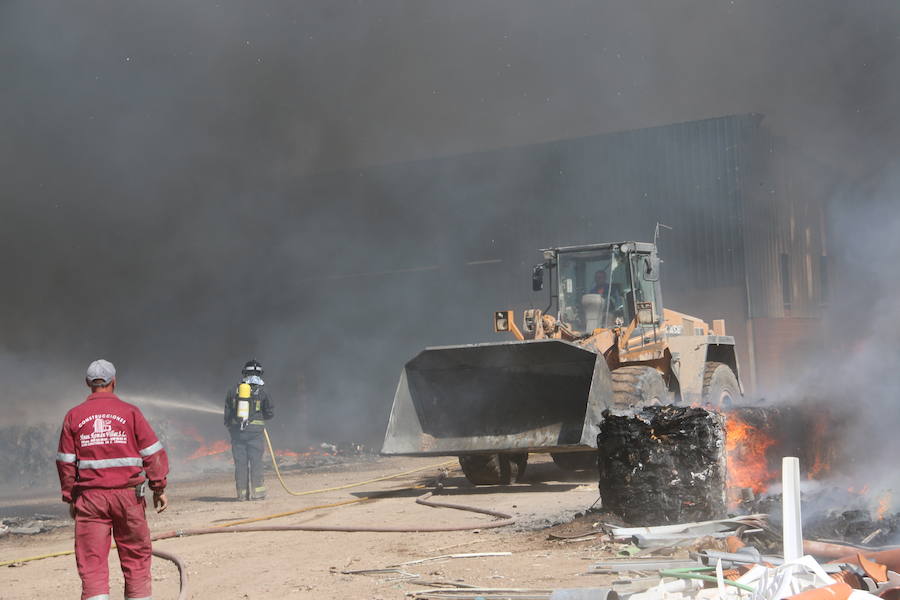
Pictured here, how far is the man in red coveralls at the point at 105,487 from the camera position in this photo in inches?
189

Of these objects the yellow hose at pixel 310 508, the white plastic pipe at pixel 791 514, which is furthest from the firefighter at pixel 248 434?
the white plastic pipe at pixel 791 514

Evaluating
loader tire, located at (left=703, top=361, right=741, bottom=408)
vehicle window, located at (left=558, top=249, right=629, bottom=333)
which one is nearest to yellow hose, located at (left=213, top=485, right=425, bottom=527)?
vehicle window, located at (left=558, top=249, right=629, bottom=333)

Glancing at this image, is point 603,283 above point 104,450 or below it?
above

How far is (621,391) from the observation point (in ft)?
32.4

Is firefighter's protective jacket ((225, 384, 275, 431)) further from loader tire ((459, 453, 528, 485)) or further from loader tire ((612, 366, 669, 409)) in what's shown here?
loader tire ((612, 366, 669, 409))

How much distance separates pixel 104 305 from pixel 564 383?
1627 cm

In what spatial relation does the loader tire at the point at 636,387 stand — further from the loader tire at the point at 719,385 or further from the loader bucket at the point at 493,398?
the loader tire at the point at 719,385

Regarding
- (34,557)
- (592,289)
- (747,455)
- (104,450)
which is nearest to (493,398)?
(592,289)

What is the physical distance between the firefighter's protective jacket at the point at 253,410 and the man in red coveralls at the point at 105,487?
20.2 feet

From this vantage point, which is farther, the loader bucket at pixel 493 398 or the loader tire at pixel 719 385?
the loader tire at pixel 719 385

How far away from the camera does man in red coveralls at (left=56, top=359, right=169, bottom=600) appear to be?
4.79 metres

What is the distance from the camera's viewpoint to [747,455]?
9211 mm

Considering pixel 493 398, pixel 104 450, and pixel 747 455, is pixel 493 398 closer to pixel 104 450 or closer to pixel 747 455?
pixel 747 455

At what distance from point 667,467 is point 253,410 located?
552 cm
